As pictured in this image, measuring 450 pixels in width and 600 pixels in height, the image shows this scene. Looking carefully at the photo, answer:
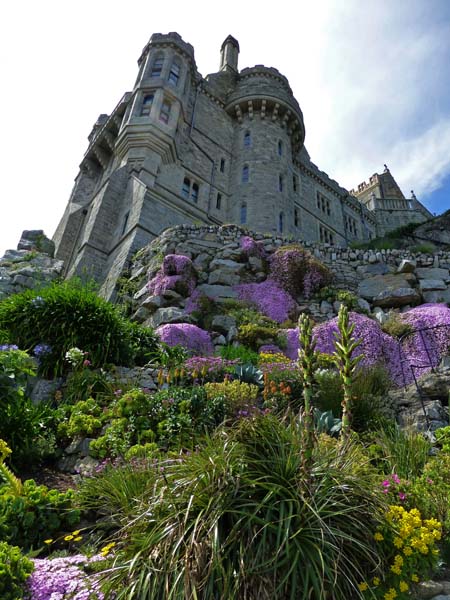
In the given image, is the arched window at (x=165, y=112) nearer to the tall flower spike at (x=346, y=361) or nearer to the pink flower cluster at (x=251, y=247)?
the pink flower cluster at (x=251, y=247)

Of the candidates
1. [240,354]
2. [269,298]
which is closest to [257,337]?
[240,354]

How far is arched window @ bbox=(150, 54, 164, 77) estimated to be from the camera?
75.6 feet

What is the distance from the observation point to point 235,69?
3109 centimetres

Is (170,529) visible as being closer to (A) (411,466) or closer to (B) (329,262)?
(A) (411,466)

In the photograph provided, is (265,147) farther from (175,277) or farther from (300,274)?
(175,277)

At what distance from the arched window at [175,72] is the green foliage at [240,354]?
66.0 feet

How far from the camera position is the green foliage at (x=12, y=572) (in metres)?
2.31

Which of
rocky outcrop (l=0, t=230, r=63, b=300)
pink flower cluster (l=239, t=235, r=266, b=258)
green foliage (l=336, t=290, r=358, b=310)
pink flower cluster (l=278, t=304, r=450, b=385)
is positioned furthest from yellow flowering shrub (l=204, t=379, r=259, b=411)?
rocky outcrop (l=0, t=230, r=63, b=300)

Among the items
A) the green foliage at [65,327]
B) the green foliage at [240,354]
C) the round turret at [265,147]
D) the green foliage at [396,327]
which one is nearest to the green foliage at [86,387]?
the green foliage at [65,327]

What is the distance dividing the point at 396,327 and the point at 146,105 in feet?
62.8

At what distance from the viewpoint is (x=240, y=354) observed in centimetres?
810

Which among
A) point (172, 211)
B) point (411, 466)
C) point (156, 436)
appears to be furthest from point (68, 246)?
point (411, 466)

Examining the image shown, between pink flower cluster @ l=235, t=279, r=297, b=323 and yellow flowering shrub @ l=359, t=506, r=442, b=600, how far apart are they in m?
7.53

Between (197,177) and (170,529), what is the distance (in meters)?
22.9
